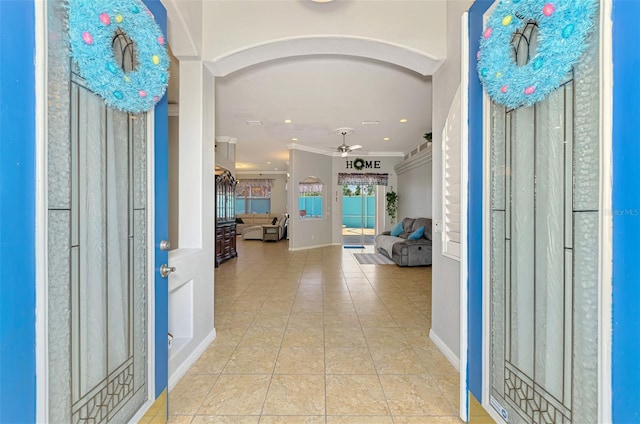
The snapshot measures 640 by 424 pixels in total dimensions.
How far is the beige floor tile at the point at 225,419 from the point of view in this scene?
171 cm

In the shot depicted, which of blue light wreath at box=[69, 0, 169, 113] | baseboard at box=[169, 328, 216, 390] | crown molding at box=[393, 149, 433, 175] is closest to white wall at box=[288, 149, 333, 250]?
crown molding at box=[393, 149, 433, 175]

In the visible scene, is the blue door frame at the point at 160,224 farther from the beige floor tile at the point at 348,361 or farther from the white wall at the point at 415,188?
the white wall at the point at 415,188

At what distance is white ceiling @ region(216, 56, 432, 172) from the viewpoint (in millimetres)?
3785

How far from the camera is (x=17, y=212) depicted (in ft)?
2.72

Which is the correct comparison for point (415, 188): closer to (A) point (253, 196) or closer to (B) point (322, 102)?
(B) point (322, 102)

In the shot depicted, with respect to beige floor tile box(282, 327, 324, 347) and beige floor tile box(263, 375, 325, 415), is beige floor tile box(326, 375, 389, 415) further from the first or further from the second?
beige floor tile box(282, 327, 324, 347)

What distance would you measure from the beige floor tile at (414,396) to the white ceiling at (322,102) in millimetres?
3230

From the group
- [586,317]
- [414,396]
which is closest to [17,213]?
[586,317]

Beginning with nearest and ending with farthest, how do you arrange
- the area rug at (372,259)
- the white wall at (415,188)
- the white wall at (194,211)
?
the white wall at (194,211)
the area rug at (372,259)
the white wall at (415,188)

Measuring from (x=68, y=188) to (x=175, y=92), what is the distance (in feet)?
13.7

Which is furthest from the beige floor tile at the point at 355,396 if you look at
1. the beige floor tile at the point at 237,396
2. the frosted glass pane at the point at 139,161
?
the frosted glass pane at the point at 139,161

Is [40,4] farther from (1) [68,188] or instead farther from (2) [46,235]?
(2) [46,235]

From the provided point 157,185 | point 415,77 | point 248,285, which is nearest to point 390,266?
point 248,285

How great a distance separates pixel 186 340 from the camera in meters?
2.31
